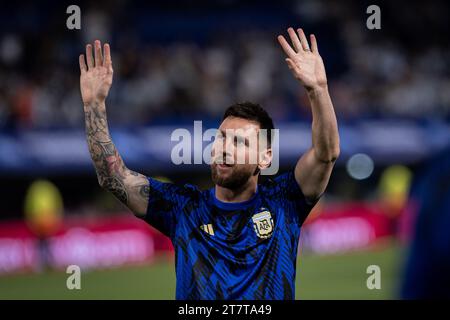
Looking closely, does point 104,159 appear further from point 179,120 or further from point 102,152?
point 179,120

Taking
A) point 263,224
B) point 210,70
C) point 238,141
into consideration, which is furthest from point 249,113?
point 210,70

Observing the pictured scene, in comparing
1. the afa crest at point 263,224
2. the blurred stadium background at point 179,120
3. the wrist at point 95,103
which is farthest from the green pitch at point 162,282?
the wrist at point 95,103

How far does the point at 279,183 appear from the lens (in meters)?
5.17

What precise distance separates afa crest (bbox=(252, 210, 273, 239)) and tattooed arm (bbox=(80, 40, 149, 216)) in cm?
65

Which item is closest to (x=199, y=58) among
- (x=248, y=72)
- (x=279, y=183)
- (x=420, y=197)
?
(x=248, y=72)

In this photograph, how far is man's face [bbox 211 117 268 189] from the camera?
4926 millimetres

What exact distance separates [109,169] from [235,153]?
0.76 meters

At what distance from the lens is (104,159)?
17.1ft

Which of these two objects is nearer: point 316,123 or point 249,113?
point 316,123

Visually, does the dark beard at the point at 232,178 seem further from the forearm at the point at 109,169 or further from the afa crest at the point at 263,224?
the forearm at the point at 109,169

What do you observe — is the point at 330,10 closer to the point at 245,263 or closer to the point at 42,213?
the point at 42,213
